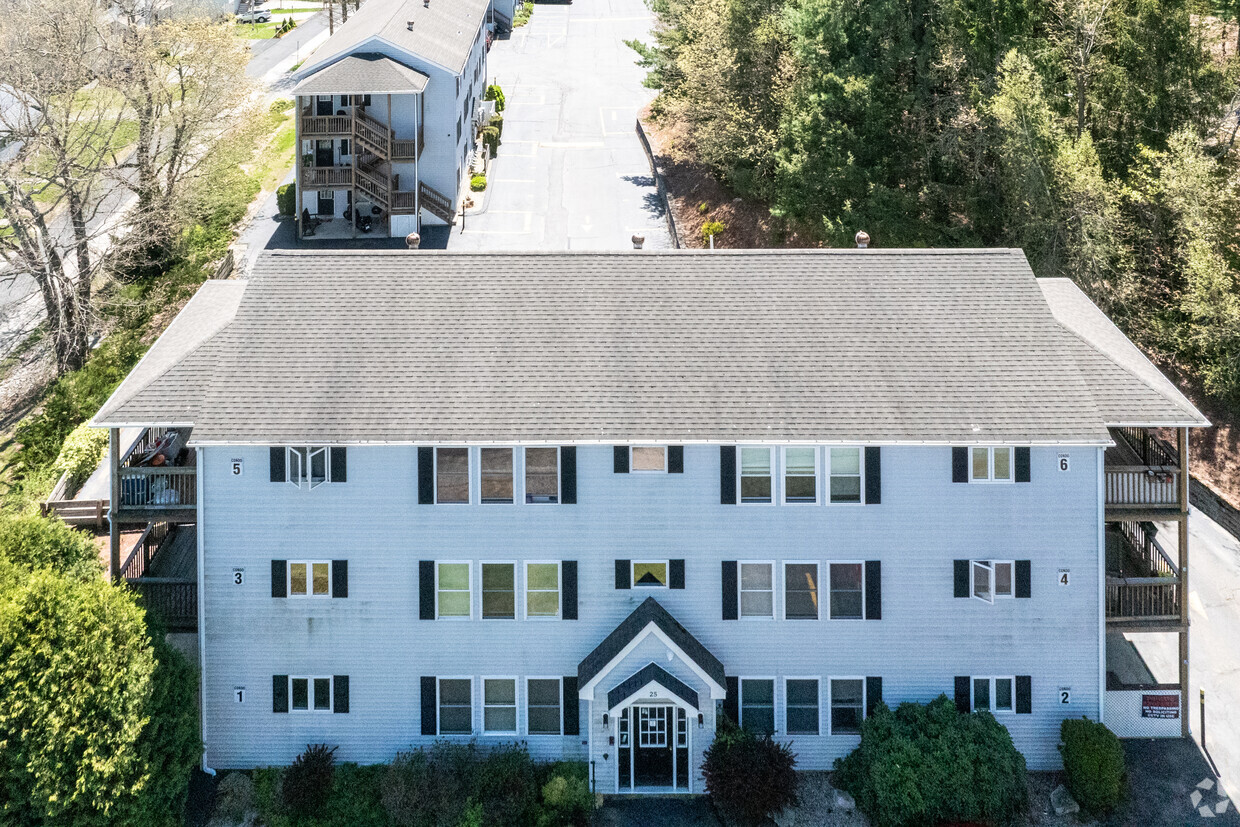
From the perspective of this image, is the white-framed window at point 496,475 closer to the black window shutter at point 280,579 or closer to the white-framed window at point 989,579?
the black window shutter at point 280,579

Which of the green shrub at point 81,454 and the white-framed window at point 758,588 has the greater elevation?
the green shrub at point 81,454

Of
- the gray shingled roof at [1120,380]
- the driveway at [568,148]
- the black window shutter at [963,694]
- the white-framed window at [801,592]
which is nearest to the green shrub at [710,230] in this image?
the driveway at [568,148]

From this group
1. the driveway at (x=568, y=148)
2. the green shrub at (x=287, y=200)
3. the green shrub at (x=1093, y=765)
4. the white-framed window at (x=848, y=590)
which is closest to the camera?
the green shrub at (x=1093, y=765)

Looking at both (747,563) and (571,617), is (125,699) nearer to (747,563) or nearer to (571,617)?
(571,617)

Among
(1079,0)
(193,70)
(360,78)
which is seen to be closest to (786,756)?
(1079,0)

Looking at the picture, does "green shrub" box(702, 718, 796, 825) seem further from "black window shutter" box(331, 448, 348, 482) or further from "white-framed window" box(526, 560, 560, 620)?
"black window shutter" box(331, 448, 348, 482)
